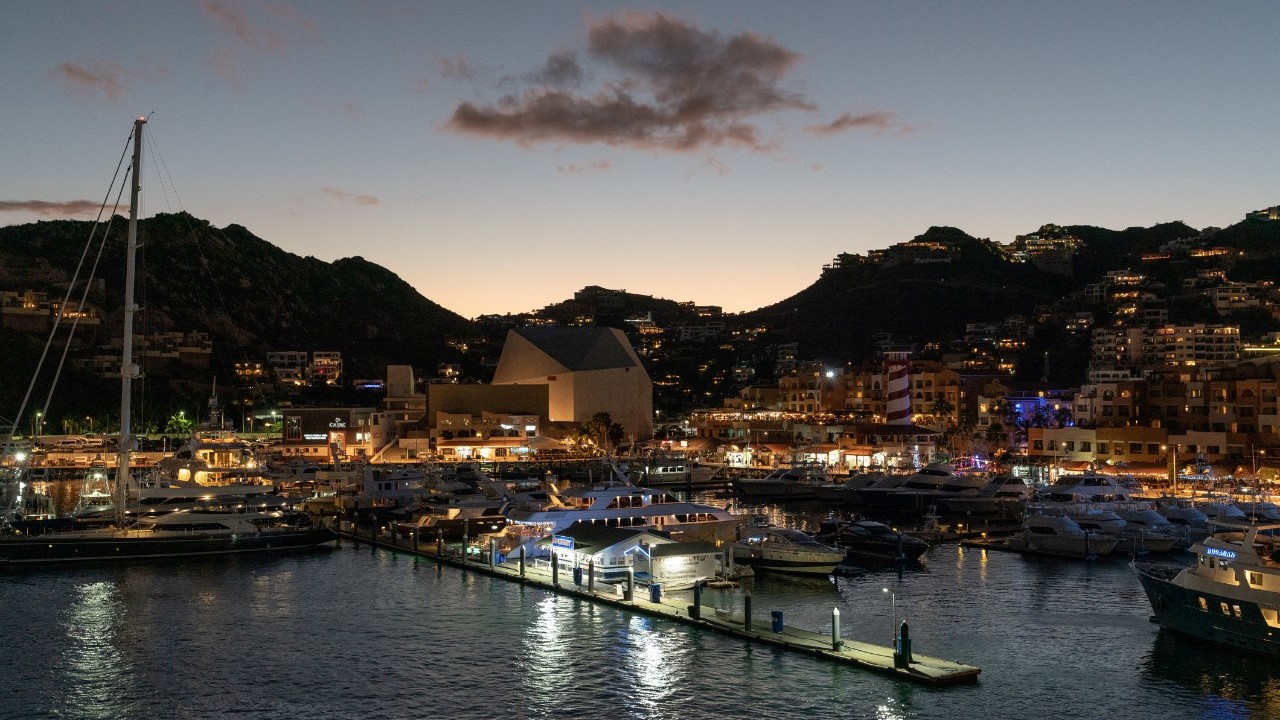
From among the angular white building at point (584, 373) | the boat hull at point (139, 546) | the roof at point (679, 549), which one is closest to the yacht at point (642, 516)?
the roof at point (679, 549)

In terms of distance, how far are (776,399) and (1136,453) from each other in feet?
189

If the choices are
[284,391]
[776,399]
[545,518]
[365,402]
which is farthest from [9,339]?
[545,518]

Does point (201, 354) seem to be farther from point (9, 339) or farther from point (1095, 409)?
point (1095, 409)

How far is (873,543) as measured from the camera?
4247 centimetres

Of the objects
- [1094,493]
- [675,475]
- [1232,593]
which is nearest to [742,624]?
[1232,593]

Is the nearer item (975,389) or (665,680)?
(665,680)

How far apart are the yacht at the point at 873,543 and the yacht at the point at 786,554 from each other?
2367mm

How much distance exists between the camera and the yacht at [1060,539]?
42.2 m

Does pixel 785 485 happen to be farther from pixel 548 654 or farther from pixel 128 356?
pixel 548 654

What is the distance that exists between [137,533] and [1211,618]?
3804 cm

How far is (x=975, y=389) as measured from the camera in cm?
10781

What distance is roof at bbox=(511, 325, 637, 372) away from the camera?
12331cm

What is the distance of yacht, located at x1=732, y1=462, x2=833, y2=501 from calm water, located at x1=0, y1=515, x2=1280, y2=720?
3233 centimetres

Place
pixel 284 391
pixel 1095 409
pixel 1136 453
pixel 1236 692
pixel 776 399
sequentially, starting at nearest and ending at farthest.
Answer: pixel 1236 692 < pixel 1136 453 < pixel 1095 409 < pixel 776 399 < pixel 284 391
